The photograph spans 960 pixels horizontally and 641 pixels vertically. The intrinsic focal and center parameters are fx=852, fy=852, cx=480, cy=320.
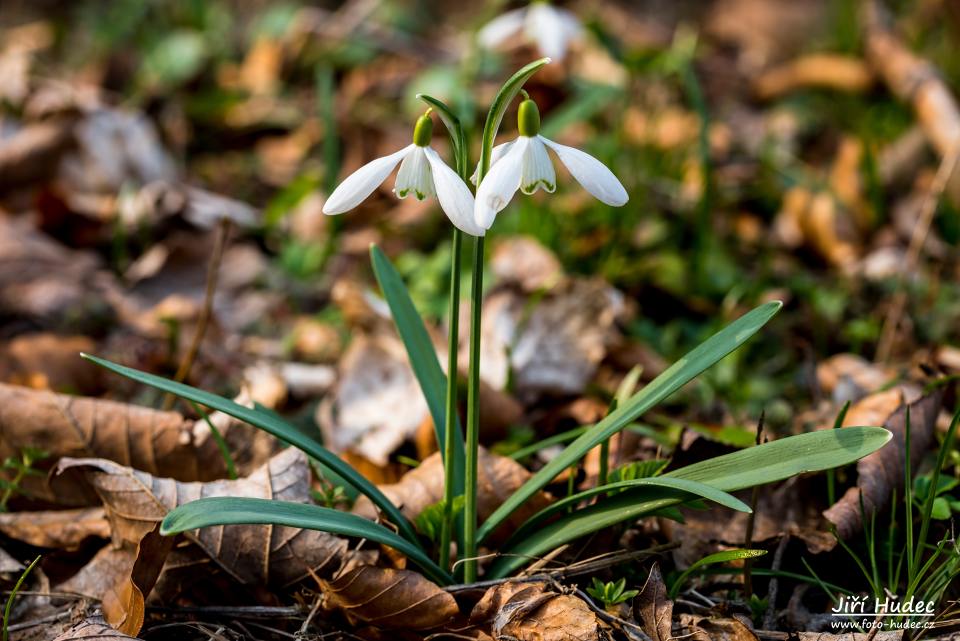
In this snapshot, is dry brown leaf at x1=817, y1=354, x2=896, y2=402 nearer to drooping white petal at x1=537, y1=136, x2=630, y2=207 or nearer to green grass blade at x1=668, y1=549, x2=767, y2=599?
green grass blade at x1=668, y1=549, x2=767, y2=599

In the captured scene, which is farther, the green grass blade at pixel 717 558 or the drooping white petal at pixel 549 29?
the drooping white petal at pixel 549 29

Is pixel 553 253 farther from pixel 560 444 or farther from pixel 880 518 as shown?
pixel 880 518

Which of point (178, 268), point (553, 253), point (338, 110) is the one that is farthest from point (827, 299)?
point (338, 110)

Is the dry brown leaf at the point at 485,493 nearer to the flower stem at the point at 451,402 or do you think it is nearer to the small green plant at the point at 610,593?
the flower stem at the point at 451,402

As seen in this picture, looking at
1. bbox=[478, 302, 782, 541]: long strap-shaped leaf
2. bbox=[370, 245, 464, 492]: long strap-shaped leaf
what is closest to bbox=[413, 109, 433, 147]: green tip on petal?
bbox=[370, 245, 464, 492]: long strap-shaped leaf

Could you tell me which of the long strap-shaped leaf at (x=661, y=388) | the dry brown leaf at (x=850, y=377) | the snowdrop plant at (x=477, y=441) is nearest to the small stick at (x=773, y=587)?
the snowdrop plant at (x=477, y=441)

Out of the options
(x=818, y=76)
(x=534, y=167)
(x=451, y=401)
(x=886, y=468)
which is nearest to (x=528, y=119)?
(x=534, y=167)

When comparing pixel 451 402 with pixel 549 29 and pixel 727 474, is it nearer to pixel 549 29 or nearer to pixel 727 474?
pixel 727 474
